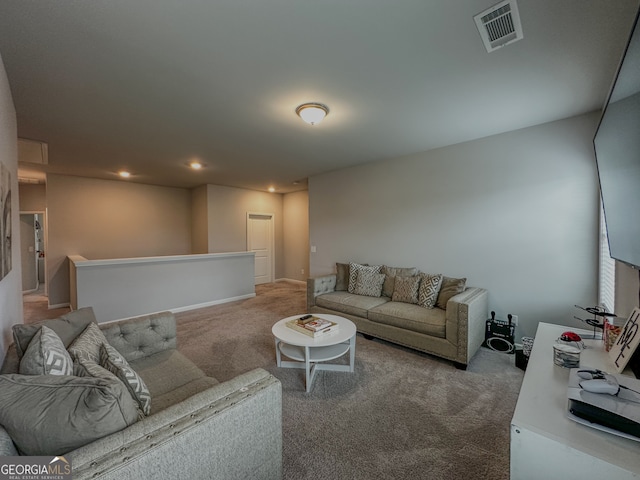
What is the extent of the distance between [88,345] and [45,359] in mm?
380

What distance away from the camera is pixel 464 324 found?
2.52 meters

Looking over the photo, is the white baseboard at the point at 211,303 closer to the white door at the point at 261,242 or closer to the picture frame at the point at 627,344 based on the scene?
the white door at the point at 261,242

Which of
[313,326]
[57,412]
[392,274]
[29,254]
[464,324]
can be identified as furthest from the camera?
[29,254]

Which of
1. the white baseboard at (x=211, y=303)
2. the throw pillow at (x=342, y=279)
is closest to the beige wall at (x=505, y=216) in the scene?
the throw pillow at (x=342, y=279)

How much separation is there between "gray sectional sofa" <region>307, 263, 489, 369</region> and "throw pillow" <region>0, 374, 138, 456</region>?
2.62 m

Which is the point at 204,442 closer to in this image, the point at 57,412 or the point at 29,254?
the point at 57,412

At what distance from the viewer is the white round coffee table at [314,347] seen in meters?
2.22

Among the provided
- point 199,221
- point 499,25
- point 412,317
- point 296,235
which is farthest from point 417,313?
point 199,221

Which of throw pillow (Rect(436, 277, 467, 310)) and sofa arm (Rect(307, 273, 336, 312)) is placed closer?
throw pillow (Rect(436, 277, 467, 310))

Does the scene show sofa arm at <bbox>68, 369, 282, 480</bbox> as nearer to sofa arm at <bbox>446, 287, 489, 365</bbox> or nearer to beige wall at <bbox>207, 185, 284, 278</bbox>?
sofa arm at <bbox>446, 287, 489, 365</bbox>

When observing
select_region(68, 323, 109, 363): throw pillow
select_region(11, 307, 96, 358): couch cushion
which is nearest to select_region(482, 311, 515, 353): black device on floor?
select_region(68, 323, 109, 363): throw pillow

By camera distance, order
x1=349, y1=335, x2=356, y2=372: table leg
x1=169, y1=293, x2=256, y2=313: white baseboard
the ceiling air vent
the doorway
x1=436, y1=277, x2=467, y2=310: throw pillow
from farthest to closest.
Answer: the doorway
x1=169, y1=293, x2=256, y2=313: white baseboard
x1=436, y1=277, x2=467, y2=310: throw pillow
x1=349, y1=335, x2=356, y2=372: table leg
the ceiling air vent

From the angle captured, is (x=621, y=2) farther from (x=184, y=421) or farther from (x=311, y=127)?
(x=184, y=421)

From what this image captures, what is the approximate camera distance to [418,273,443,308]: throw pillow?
315 cm
